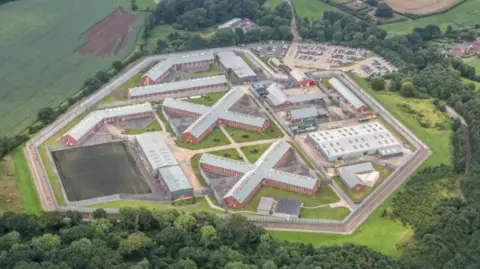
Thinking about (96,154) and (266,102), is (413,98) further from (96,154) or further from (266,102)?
(96,154)

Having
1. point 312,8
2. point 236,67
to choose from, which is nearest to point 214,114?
point 236,67

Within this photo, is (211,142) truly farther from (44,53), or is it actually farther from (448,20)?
(448,20)

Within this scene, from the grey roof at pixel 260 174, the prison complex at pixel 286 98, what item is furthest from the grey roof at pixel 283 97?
the grey roof at pixel 260 174

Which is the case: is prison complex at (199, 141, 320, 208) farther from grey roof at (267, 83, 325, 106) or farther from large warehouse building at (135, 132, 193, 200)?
grey roof at (267, 83, 325, 106)

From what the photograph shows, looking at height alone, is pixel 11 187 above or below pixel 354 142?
above

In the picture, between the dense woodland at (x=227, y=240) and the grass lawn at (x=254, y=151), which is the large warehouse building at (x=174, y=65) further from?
the dense woodland at (x=227, y=240)

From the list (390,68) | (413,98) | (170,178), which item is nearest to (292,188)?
(170,178)
